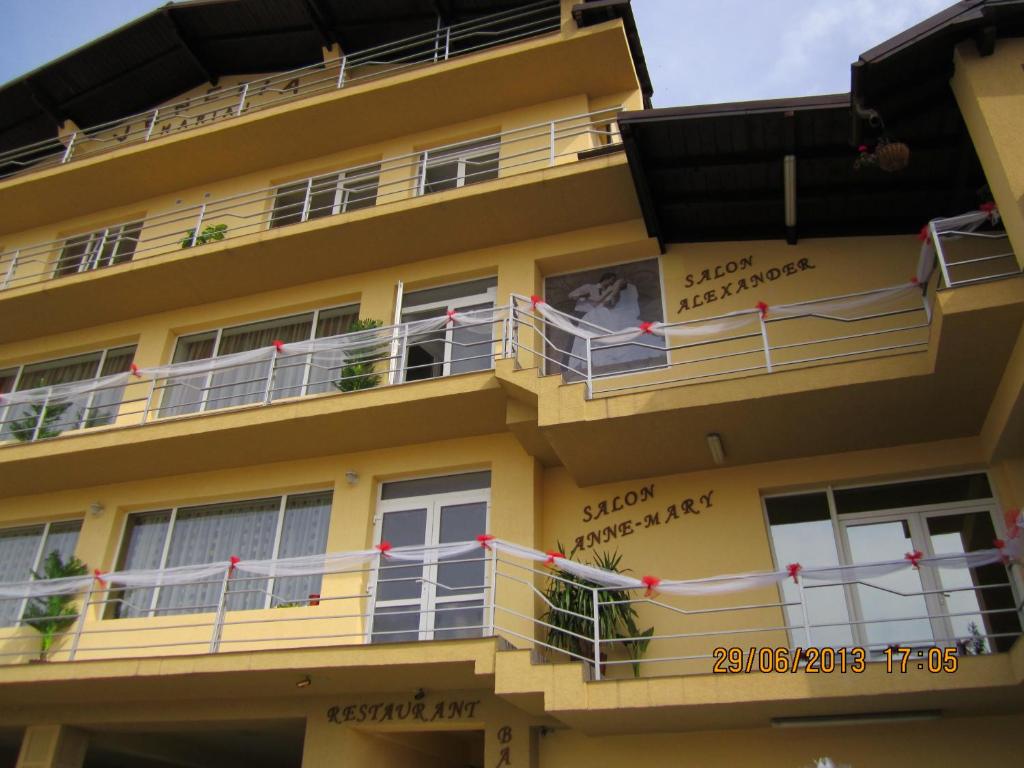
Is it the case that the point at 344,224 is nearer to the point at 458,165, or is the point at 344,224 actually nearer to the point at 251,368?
the point at 458,165

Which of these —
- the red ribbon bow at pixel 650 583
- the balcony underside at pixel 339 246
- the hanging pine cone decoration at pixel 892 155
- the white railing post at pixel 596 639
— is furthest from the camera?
the balcony underside at pixel 339 246

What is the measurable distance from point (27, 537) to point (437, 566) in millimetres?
7178

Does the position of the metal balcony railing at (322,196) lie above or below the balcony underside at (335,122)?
below

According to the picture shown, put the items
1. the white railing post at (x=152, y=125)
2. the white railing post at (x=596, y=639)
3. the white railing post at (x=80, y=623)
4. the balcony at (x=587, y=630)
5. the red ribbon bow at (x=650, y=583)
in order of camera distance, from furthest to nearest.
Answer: the white railing post at (x=152, y=125)
the white railing post at (x=80, y=623)
the red ribbon bow at (x=650, y=583)
the white railing post at (x=596, y=639)
the balcony at (x=587, y=630)

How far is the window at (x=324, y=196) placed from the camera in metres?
14.0

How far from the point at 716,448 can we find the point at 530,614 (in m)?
2.82

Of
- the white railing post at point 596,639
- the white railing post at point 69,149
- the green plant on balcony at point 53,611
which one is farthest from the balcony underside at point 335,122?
the white railing post at point 596,639

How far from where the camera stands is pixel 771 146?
405 inches

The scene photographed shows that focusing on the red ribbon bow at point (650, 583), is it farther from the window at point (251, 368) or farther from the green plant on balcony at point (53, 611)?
the green plant on balcony at point (53, 611)

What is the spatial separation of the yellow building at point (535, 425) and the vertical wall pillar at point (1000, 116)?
0.04m

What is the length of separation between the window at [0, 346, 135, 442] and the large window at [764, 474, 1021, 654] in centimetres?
1003

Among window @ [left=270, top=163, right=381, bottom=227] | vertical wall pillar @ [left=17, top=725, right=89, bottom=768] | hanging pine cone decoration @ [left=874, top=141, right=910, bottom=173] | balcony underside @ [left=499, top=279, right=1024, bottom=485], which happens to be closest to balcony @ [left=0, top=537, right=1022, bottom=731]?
vertical wall pillar @ [left=17, top=725, right=89, bottom=768]

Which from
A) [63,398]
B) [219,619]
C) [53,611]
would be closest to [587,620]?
[219,619]

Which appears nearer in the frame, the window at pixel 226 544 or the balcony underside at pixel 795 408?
the balcony underside at pixel 795 408
